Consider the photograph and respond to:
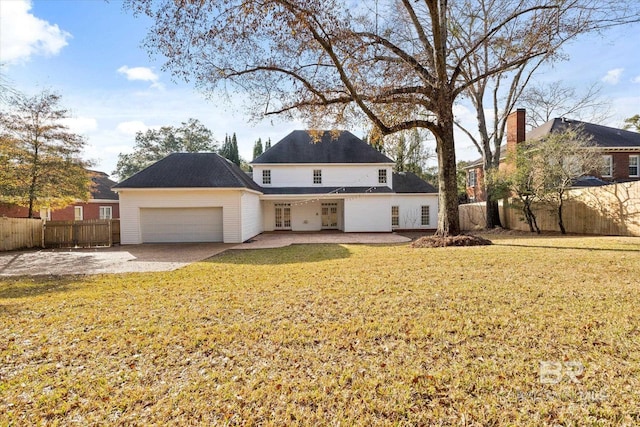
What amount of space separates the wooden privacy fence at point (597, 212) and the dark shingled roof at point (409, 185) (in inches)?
214

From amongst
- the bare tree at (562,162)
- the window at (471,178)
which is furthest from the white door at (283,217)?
the window at (471,178)

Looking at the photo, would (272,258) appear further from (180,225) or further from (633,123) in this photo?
(633,123)

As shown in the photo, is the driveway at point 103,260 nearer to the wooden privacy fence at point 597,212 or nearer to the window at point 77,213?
the window at point 77,213

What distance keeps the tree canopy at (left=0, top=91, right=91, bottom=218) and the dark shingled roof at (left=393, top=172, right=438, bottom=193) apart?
1988cm

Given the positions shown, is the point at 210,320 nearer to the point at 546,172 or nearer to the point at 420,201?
the point at 546,172

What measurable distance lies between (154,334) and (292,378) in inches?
88.7

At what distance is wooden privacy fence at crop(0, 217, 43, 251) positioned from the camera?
47.6 feet

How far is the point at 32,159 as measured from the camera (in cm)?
1562

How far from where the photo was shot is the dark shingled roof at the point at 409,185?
77.4 ft

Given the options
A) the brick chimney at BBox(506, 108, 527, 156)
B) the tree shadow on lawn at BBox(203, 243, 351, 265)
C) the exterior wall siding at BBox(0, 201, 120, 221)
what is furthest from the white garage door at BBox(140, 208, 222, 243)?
the brick chimney at BBox(506, 108, 527, 156)

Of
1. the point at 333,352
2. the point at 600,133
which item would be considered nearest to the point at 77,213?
the point at 333,352

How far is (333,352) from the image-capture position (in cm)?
371

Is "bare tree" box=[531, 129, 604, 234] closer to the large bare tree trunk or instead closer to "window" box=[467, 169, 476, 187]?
the large bare tree trunk

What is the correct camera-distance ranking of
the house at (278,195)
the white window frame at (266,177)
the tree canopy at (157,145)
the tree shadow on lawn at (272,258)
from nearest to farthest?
the tree shadow on lawn at (272,258) → the house at (278,195) → the white window frame at (266,177) → the tree canopy at (157,145)
